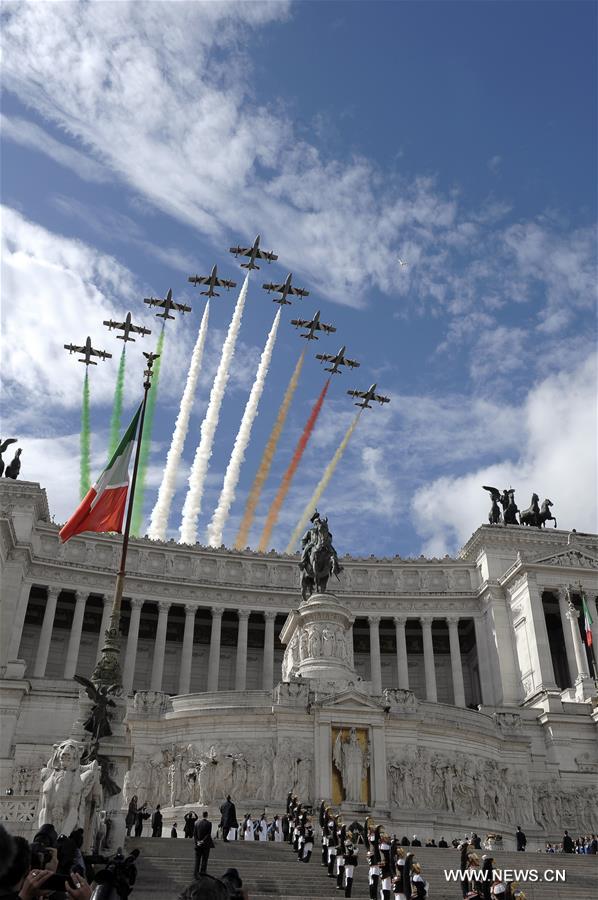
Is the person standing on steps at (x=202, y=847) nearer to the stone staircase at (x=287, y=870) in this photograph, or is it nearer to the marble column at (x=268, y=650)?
the stone staircase at (x=287, y=870)

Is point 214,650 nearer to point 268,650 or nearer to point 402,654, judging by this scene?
point 268,650

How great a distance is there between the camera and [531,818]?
3931 cm

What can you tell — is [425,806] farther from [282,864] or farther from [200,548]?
[200,548]

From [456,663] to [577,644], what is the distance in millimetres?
12279

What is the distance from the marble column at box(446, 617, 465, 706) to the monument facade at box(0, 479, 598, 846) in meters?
0.13

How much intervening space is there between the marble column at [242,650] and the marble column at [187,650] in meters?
4.16

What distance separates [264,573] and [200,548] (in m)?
6.60

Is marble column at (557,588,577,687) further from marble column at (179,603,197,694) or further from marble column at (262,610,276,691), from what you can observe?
marble column at (179,603,197,694)

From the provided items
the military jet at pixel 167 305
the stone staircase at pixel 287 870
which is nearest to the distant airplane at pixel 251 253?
the military jet at pixel 167 305

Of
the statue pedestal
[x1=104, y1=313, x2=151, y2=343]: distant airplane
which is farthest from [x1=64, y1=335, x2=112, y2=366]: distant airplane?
the statue pedestal

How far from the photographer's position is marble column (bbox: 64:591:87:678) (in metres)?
65.8

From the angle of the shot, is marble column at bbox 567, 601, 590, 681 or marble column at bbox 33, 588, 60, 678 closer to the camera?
marble column at bbox 567, 601, 590, 681

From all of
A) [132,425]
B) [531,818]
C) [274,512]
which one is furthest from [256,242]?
[531,818]

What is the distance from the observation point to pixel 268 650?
72.4m
